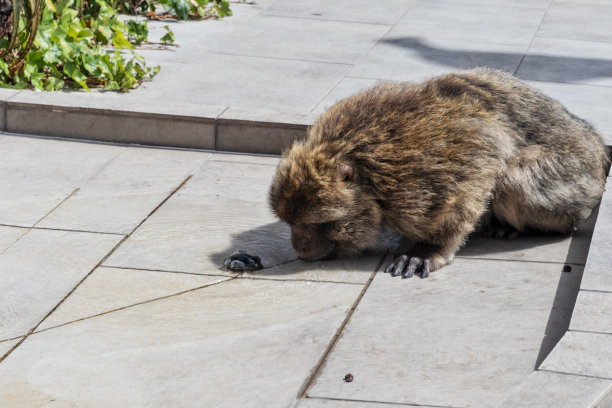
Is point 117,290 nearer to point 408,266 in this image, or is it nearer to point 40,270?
point 40,270

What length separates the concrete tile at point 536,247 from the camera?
6.15 m

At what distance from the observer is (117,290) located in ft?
18.8

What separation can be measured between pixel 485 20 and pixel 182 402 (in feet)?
27.4

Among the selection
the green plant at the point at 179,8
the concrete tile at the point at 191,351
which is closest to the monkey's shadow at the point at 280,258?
the concrete tile at the point at 191,351

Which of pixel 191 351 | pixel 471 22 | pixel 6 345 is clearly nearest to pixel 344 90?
pixel 471 22

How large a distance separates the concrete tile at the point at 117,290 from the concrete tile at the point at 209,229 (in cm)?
11

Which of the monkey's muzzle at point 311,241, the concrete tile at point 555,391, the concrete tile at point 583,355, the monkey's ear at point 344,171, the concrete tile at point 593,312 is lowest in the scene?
the monkey's muzzle at point 311,241

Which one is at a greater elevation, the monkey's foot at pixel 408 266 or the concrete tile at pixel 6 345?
the monkey's foot at pixel 408 266

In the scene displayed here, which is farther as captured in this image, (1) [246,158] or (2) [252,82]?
(2) [252,82]

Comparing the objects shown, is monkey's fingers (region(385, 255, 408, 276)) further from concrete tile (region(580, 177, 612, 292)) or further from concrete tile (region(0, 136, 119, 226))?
concrete tile (region(0, 136, 119, 226))

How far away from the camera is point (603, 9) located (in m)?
12.4

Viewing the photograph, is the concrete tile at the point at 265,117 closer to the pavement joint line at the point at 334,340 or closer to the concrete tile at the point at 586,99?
the pavement joint line at the point at 334,340

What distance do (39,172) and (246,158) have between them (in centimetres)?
159

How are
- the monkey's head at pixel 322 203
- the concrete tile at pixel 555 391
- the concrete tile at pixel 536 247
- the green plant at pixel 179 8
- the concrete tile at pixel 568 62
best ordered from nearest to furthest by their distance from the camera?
the concrete tile at pixel 555 391, the monkey's head at pixel 322 203, the concrete tile at pixel 536 247, the concrete tile at pixel 568 62, the green plant at pixel 179 8
